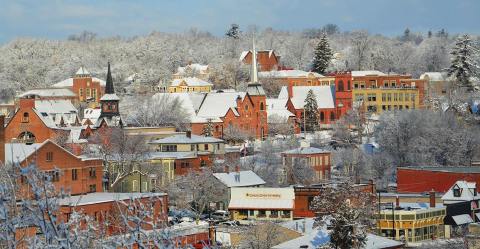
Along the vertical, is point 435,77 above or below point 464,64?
below

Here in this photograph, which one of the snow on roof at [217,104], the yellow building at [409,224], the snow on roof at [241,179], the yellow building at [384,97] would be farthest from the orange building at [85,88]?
the yellow building at [409,224]

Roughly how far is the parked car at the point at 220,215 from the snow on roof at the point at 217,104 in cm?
3378

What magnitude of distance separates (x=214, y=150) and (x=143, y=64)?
81.8m

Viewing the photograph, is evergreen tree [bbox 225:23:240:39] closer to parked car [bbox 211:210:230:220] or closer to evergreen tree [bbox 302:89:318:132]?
evergreen tree [bbox 302:89:318:132]

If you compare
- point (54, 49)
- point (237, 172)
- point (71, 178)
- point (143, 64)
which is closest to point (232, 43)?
point (143, 64)

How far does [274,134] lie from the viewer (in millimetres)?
93938

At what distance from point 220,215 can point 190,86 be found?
59771 mm

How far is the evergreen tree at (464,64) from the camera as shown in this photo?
103 meters

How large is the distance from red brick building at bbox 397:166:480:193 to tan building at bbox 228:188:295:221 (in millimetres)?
8367

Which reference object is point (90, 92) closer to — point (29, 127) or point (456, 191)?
point (29, 127)

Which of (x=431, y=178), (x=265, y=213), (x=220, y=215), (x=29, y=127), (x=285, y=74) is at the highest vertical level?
(x=285, y=74)

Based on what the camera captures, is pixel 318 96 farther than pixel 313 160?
Yes

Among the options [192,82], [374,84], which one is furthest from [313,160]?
[192,82]

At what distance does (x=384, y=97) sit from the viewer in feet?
341
